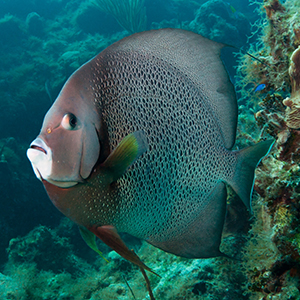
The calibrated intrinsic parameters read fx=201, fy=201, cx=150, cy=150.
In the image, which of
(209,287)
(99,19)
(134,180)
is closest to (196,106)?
(134,180)

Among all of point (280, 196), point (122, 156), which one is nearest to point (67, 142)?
point (122, 156)

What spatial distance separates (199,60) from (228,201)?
1.80 metres

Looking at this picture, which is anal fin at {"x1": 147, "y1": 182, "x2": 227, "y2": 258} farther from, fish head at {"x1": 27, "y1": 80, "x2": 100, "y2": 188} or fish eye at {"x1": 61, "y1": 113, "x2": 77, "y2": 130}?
fish eye at {"x1": 61, "y1": 113, "x2": 77, "y2": 130}

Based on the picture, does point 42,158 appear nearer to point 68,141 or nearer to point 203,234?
point 68,141

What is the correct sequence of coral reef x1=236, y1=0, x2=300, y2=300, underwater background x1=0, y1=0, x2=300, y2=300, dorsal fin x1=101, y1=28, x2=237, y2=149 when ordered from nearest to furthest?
dorsal fin x1=101, y1=28, x2=237, y2=149 → coral reef x1=236, y1=0, x2=300, y2=300 → underwater background x1=0, y1=0, x2=300, y2=300

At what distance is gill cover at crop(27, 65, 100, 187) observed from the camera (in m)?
0.63

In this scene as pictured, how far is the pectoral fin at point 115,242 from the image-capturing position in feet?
2.15

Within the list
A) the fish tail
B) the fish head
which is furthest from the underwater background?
the fish head

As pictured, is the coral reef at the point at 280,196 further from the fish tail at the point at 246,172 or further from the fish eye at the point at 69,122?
the fish eye at the point at 69,122

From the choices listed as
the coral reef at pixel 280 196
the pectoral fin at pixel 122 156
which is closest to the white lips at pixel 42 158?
the pectoral fin at pixel 122 156

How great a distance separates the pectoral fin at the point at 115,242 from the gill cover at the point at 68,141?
0.20m

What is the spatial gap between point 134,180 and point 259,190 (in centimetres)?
117

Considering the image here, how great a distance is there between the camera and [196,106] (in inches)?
35.6

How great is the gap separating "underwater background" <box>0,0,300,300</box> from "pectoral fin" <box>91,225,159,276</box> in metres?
0.53
